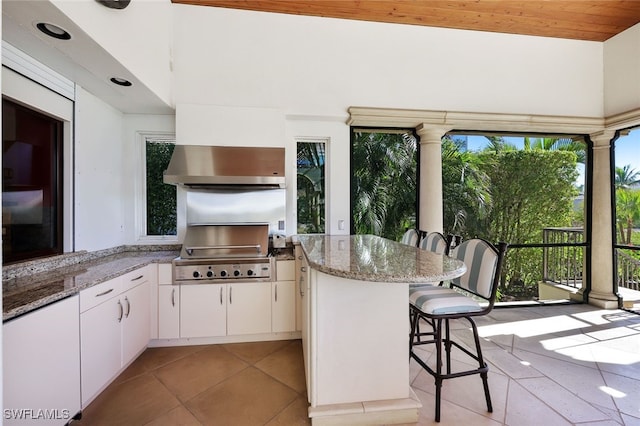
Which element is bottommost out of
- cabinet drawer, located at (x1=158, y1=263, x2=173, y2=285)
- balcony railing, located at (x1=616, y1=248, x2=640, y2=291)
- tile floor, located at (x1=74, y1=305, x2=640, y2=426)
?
tile floor, located at (x1=74, y1=305, x2=640, y2=426)

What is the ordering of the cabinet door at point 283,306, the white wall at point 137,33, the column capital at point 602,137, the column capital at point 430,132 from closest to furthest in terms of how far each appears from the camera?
the white wall at point 137,33 < the cabinet door at point 283,306 < the column capital at point 430,132 < the column capital at point 602,137

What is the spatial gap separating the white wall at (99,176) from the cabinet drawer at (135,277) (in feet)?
1.98

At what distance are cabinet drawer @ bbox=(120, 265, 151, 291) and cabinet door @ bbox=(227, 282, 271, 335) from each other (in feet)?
2.38

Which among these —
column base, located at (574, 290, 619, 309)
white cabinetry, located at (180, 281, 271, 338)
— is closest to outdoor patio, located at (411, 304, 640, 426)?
column base, located at (574, 290, 619, 309)

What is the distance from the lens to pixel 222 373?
2207 millimetres

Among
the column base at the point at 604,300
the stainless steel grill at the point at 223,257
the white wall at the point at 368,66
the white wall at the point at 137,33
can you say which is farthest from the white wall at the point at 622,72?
the white wall at the point at 137,33

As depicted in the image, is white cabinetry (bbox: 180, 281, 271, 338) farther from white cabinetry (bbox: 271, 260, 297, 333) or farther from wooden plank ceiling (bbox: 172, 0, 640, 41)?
wooden plank ceiling (bbox: 172, 0, 640, 41)

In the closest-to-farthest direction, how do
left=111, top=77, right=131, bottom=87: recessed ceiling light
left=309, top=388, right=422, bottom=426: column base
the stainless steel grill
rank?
left=309, top=388, right=422, bottom=426: column base
left=111, top=77, right=131, bottom=87: recessed ceiling light
the stainless steel grill

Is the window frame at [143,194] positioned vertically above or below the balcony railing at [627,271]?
above

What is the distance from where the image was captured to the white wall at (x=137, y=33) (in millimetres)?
1735

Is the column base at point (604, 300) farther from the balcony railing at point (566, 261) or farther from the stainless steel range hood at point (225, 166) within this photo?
the stainless steel range hood at point (225, 166)

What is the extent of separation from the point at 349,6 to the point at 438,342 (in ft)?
10.5

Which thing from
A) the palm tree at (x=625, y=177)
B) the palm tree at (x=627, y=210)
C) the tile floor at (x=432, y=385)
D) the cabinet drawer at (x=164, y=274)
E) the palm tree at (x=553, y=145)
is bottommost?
the tile floor at (x=432, y=385)

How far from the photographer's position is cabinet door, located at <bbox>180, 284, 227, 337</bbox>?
2.56 m
